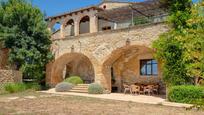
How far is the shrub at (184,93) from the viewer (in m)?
11.7

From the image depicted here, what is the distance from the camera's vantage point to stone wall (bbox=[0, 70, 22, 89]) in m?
18.5

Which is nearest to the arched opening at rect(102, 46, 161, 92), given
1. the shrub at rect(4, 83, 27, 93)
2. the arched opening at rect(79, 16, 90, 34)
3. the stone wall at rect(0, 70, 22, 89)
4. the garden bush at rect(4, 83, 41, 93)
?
the garden bush at rect(4, 83, 41, 93)

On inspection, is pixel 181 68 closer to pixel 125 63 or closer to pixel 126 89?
pixel 126 89

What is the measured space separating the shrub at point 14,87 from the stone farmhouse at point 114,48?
284cm

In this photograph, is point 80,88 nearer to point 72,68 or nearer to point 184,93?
point 72,68

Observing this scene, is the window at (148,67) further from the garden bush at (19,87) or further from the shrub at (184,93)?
the garden bush at (19,87)

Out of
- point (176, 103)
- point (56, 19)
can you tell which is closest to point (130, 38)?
point (176, 103)

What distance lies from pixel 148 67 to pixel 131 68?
140 cm

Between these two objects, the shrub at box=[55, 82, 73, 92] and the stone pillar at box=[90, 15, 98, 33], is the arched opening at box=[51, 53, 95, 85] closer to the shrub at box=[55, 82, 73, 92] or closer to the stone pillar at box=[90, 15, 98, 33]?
the shrub at box=[55, 82, 73, 92]

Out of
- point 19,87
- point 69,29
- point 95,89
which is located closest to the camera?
point 95,89

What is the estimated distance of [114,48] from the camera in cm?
1694

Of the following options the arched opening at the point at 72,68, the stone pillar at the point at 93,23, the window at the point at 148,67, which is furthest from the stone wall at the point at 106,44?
the stone pillar at the point at 93,23

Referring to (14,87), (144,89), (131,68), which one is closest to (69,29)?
(131,68)

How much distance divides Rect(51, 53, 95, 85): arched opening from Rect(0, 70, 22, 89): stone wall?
2.82m
